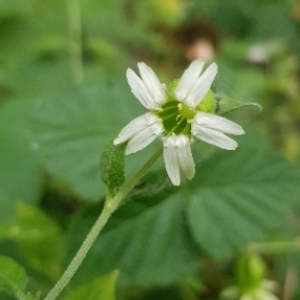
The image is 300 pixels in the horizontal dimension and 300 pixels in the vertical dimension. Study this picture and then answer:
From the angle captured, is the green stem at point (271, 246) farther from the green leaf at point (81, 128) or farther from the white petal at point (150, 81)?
the white petal at point (150, 81)

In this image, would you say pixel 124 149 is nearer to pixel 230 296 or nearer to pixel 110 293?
pixel 110 293

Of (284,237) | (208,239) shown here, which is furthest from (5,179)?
(284,237)

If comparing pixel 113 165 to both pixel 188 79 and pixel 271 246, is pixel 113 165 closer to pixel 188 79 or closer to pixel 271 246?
pixel 188 79

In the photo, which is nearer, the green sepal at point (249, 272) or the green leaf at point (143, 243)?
the green leaf at point (143, 243)

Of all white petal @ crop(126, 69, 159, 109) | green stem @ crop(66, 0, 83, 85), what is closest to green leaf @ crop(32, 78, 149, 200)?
white petal @ crop(126, 69, 159, 109)

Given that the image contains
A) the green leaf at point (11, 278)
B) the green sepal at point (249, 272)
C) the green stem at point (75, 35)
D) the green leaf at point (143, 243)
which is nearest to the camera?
the green leaf at point (11, 278)

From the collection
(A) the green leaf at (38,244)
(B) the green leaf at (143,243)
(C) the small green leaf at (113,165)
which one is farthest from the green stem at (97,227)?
(A) the green leaf at (38,244)
